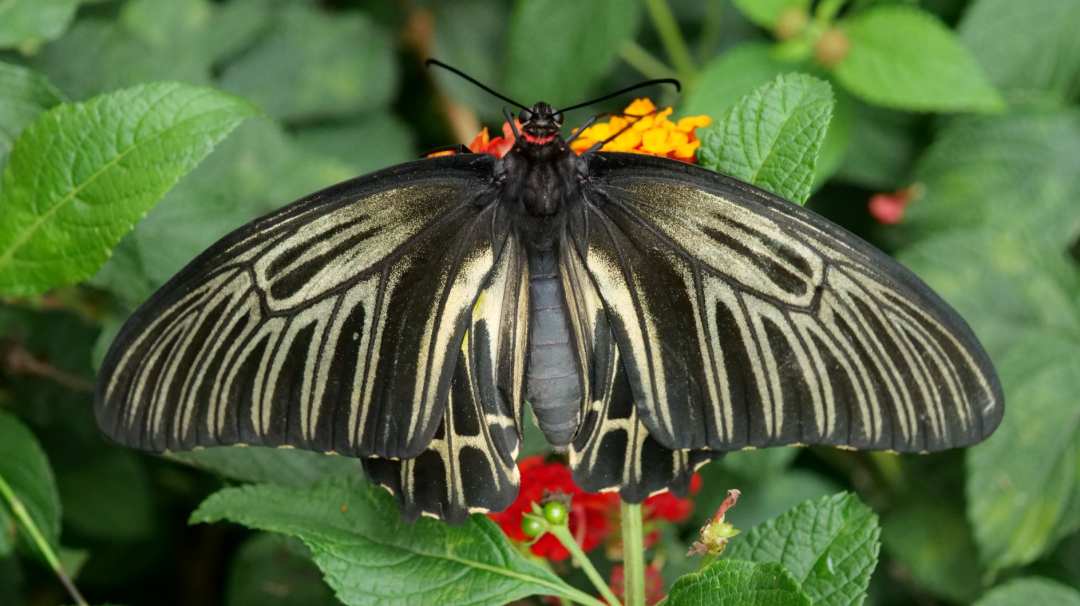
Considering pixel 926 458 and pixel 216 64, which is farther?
pixel 216 64

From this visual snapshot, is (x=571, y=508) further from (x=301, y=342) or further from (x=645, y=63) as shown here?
(x=645, y=63)

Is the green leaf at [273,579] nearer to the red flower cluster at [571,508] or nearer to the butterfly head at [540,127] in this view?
the red flower cluster at [571,508]

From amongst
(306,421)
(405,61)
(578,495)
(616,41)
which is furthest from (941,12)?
(306,421)

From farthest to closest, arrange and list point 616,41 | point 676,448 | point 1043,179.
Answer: point 616,41 → point 1043,179 → point 676,448

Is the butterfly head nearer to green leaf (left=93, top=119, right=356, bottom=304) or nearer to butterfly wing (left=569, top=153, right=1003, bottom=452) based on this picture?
butterfly wing (left=569, top=153, right=1003, bottom=452)

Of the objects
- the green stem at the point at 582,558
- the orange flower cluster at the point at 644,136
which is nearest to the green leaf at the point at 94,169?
the orange flower cluster at the point at 644,136

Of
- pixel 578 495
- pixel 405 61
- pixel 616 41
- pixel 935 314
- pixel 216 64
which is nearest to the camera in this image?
pixel 935 314

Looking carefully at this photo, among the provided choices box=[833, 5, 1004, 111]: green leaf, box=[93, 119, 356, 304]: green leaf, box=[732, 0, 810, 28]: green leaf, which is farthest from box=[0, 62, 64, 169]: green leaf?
box=[833, 5, 1004, 111]: green leaf

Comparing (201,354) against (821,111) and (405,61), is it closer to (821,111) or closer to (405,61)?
(821,111)
